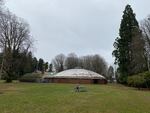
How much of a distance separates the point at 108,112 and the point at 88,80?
5694cm

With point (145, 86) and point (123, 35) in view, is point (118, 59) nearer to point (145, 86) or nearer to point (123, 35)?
point (123, 35)

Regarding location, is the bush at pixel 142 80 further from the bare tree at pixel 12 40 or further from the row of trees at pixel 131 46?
the bare tree at pixel 12 40

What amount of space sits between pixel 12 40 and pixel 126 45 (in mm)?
25064

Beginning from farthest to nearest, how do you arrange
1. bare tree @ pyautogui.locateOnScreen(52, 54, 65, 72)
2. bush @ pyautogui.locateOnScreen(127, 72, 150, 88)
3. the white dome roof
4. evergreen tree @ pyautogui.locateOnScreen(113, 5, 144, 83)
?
bare tree @ pyautogui.locateOnScreen(52, 54, 65, 72) → the white dome roof → evergreen tree @ pyautogui.locateOnScreen(113, 5, 144, 83) → bush @ pyautogui.locateOnScreen(127, 72, 150, 88)

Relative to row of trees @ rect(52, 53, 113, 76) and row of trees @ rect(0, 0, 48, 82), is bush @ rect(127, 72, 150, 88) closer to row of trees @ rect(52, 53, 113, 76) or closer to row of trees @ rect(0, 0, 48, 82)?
row of trees @ rect(0, 0, 48, 82)

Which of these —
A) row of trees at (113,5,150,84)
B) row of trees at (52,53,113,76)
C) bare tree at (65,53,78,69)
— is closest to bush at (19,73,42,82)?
row of trees at (113,5,150,84)

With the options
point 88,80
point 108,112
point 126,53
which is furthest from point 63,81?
point 108,112

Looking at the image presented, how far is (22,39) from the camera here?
6612cm

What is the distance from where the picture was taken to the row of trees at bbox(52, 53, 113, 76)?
11106cm

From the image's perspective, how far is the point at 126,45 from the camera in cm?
6575

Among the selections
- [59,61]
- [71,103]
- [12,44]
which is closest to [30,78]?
A: [12,44]

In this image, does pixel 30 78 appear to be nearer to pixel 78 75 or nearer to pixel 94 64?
pixel 78 75

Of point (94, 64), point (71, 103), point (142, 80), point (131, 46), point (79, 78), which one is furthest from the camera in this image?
point (94, 64)

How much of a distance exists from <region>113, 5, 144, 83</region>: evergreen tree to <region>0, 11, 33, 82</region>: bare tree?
20141 mm
